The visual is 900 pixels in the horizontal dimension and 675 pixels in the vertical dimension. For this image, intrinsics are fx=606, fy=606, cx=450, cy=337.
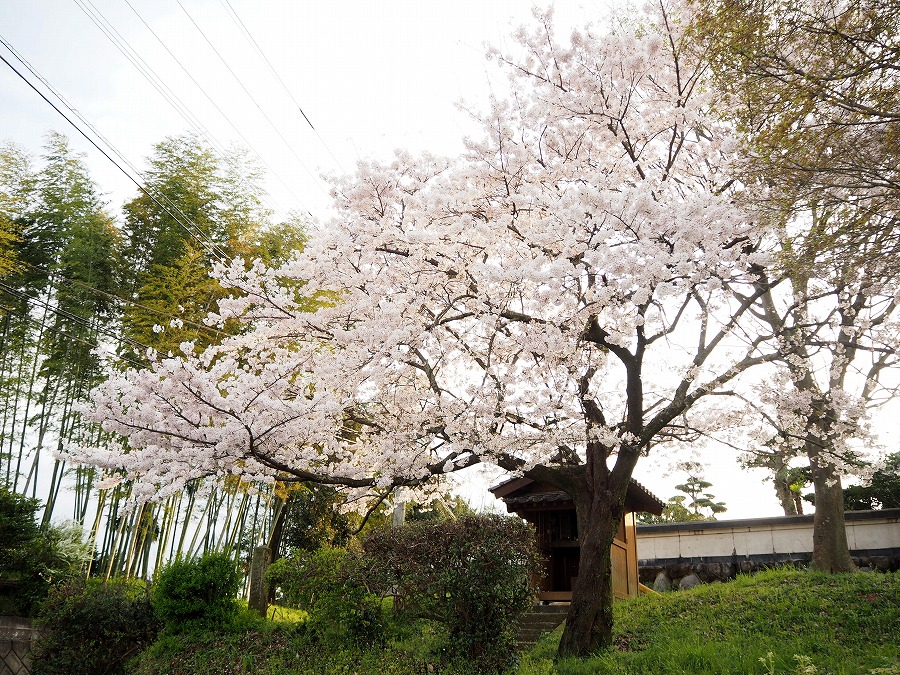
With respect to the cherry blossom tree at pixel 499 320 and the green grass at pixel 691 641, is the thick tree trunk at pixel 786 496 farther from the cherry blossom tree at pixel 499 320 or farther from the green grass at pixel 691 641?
the cherry blossom tree at pixel 499 320

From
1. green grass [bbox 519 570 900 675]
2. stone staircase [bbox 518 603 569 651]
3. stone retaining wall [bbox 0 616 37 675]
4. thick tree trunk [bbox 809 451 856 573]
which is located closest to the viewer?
green grass [bbox 519 570 900 675]

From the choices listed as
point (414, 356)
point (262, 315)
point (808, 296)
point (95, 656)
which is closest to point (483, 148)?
point (414, 356)

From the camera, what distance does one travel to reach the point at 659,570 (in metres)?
13.5

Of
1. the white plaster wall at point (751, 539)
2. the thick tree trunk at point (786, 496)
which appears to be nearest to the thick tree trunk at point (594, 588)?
the white plaster wall at point (751, 539)

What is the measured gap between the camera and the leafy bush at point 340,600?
6672mm

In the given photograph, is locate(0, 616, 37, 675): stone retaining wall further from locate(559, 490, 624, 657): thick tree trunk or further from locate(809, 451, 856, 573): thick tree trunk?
locate(809, 451, 856, 573): thick tree trunk

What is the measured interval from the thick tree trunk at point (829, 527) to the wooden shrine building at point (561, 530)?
109 inches

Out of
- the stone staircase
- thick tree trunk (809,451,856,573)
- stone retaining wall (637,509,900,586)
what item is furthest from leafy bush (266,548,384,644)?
stone retaining wall (637,509,900,586)

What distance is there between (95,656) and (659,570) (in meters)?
10.9

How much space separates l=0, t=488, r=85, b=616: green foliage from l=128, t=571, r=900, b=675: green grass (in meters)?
2.87

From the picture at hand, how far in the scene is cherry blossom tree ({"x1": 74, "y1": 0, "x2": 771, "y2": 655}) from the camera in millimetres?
5922

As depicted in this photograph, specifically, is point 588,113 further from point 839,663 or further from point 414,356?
point 839,663

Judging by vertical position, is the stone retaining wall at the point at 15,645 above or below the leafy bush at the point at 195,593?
below

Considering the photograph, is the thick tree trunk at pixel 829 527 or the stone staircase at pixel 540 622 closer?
the stone staircase at pixel 540 622
